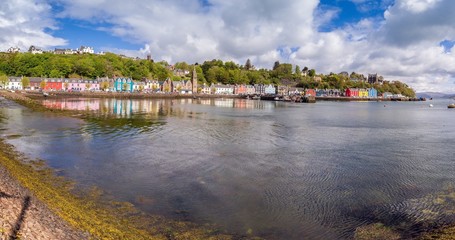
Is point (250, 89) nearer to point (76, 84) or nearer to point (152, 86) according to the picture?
point (152, 86)

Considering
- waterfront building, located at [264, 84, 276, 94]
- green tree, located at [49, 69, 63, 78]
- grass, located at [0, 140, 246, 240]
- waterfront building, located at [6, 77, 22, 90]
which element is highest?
green tree, located at [49, 69, 63, 78]

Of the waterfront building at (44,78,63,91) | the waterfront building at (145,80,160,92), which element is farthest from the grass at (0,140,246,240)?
the waterfront building at (145,80,160,92)

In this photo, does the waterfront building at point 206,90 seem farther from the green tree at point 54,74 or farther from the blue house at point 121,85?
the green tree at point 54,74

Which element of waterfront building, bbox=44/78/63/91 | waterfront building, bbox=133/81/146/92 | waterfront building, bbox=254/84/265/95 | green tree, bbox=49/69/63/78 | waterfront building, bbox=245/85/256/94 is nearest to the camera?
waterfront building, bbox=44/78/63/91

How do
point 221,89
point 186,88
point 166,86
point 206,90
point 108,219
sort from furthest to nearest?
point 221,89 < point 206,90 < point 186,88 < point 166,86 < point 108,219

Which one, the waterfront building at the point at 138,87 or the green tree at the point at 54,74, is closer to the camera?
the green tree at the point at 54,74

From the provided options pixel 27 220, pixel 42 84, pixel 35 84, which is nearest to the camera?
pixel 27 220

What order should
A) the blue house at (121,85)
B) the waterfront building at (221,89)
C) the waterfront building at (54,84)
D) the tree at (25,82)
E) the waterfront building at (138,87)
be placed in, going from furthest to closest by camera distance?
the waterfront building at (221,89) → the waterfront building at (138,87) → the blue house at (121,85) → the waterfront building at (54,84) → the tree at (25,82)

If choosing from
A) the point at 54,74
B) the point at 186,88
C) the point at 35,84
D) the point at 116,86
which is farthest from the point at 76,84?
the point at 186,88

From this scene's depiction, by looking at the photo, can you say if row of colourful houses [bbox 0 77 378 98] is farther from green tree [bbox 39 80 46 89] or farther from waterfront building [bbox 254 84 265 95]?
waterfront building [bbox 254 84 265 95]

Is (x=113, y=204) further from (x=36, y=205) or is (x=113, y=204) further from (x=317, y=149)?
(x=317, y=149)

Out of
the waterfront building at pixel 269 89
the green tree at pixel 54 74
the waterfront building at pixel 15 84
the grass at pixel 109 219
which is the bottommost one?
the grass at pixel 109 219

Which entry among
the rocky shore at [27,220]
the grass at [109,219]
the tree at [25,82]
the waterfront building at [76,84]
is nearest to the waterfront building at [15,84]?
the tree at [25,82]

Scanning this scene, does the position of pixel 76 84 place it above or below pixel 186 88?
below
